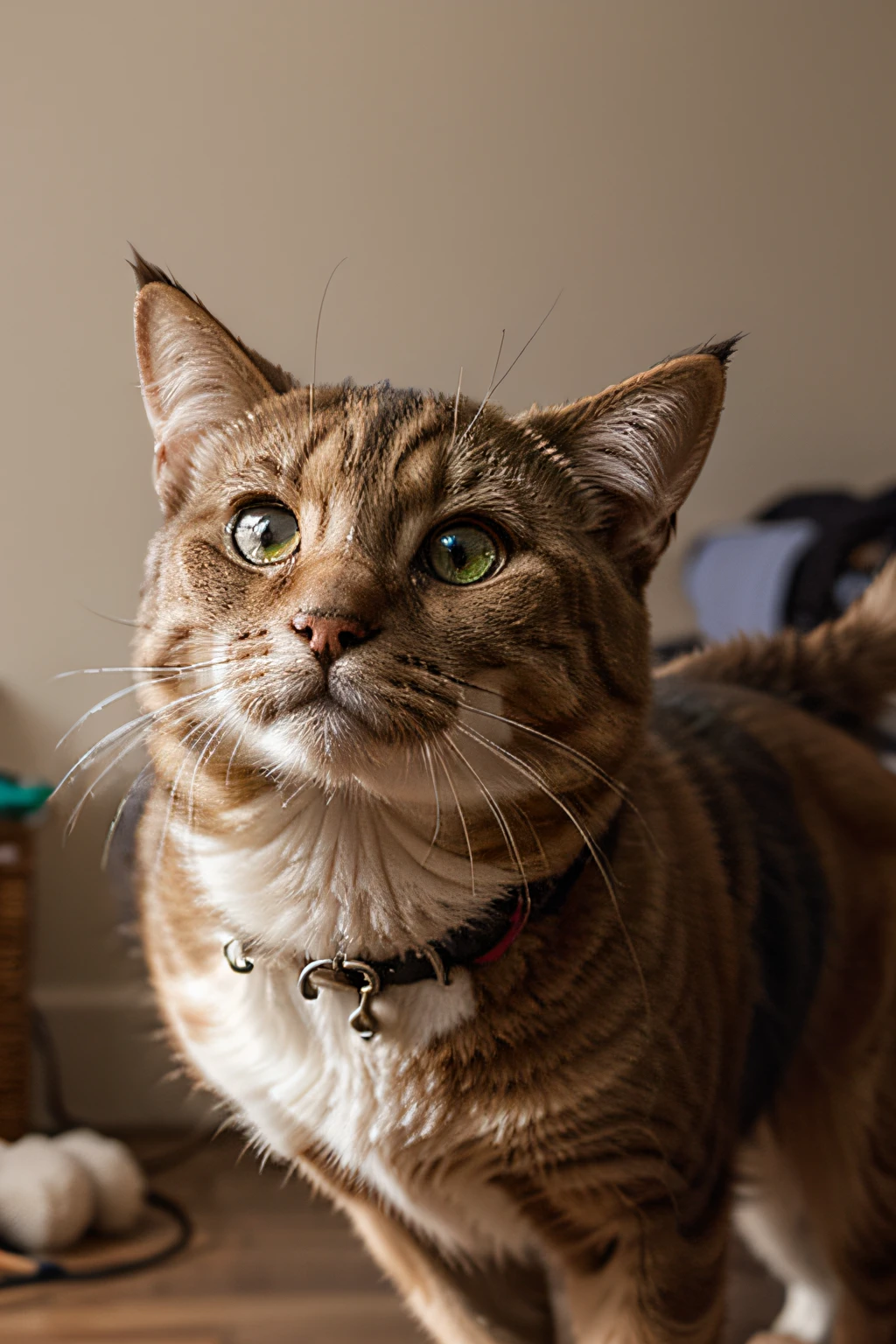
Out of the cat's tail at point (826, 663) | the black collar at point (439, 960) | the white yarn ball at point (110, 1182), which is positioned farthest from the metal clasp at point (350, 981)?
the white yarn ball at point (110, 1182)

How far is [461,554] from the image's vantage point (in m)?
0.57

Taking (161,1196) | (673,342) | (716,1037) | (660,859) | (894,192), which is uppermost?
(894,192)

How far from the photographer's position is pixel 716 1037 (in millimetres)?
675

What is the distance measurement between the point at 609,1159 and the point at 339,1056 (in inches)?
6.4

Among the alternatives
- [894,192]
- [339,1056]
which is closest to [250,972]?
[339,1056]

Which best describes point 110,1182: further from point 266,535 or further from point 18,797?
point 266,535

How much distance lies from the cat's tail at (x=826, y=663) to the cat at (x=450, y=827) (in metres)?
0.21

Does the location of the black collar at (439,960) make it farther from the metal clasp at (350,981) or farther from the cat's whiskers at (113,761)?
the cat's whiskers at (113,761)

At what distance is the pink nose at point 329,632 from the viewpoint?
51 cm

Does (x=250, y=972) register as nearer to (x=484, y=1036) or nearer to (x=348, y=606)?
(x=484, y=1036)

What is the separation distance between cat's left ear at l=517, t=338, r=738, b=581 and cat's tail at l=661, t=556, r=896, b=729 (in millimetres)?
337

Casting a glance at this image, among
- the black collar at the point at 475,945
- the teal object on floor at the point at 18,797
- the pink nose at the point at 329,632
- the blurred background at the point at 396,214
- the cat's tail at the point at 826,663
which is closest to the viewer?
the pink nose at the point at 329,632

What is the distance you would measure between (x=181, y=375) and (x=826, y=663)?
0.58m

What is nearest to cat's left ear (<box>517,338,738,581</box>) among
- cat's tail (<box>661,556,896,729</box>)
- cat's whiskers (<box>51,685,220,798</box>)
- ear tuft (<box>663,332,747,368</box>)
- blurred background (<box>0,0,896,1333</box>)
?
ear tuft (<box>663,332,747,368</box>)
